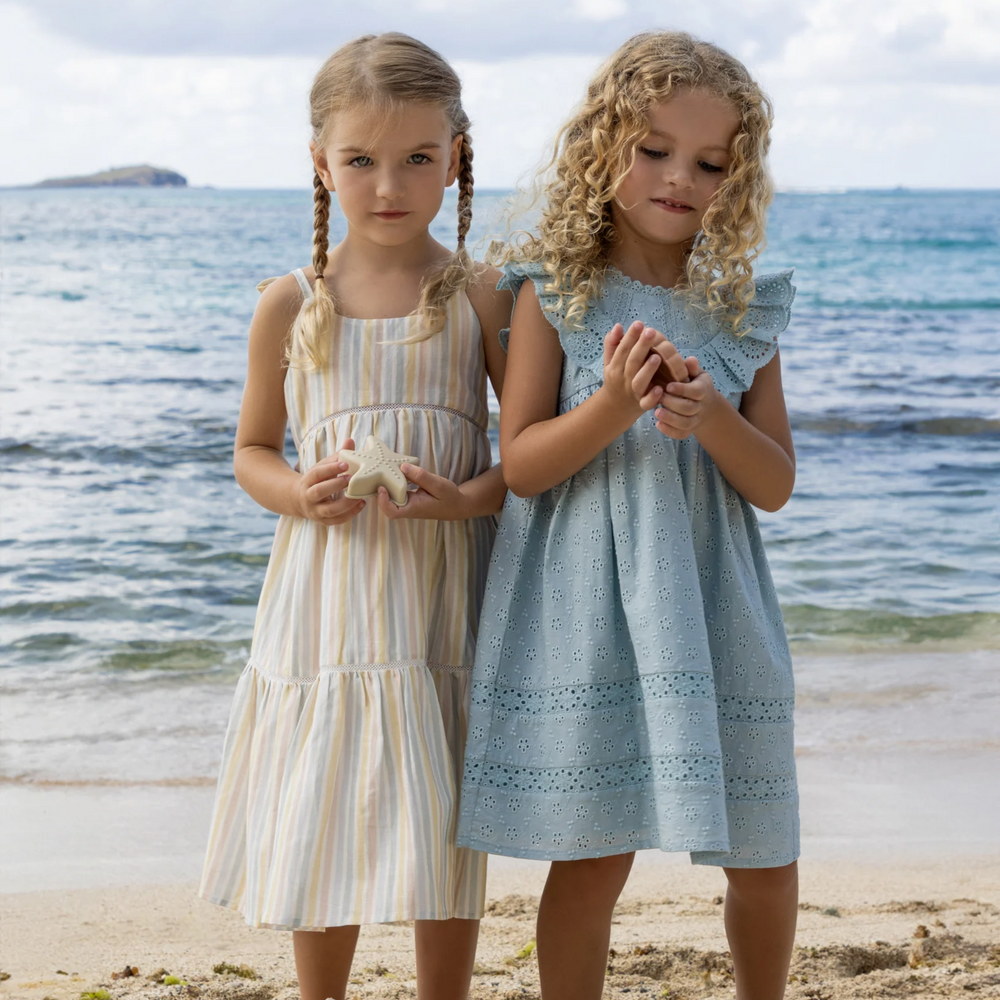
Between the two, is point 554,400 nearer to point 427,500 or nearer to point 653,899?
point 427,500

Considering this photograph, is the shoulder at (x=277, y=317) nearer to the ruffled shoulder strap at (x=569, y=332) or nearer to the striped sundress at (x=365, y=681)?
the striped sundress at (x=365, y=681)

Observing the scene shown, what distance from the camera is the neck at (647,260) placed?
82.6 inches

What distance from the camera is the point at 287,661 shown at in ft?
6.75

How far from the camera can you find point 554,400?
2049 millimetres

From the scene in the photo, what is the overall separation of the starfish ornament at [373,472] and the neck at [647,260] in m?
0.53

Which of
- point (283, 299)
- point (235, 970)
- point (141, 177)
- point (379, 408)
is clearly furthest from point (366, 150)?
point (141, 177)

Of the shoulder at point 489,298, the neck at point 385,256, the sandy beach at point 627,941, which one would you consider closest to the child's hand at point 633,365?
the shoulder at point 489,298

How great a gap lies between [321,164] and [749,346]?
32.0 inches

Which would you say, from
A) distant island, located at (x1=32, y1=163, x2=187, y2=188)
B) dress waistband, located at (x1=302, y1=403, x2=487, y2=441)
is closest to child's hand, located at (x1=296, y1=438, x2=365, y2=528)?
dress waistband, located at (x1=302, y1=403, x2=487, y2=441)

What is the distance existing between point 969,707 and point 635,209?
11.3ft

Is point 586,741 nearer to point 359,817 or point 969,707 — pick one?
point 359,817

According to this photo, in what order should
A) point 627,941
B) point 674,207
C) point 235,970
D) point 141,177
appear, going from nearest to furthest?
1. point 674,207
2. point 235,970
3. point 627,941
4. point 141,177

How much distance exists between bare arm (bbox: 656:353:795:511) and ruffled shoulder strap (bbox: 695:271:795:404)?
1.5 inches

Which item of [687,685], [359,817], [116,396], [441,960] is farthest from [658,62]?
[116,396]
